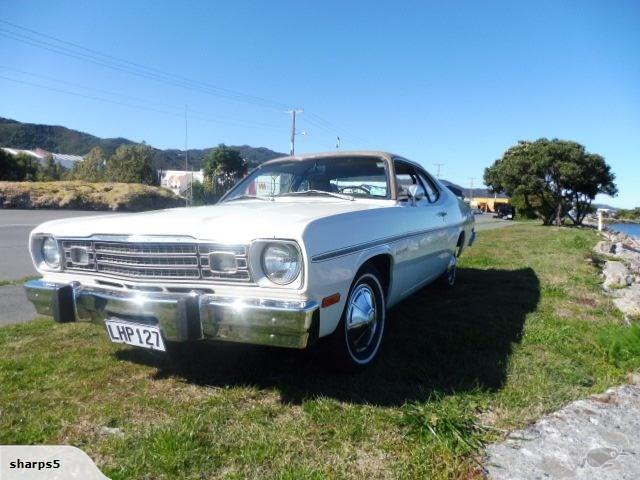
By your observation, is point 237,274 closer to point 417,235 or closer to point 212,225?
point 212,225

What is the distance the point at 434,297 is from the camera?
17.4 feet

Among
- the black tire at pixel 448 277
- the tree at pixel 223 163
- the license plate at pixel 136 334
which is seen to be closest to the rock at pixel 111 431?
→ the license plate at pixel 136 334

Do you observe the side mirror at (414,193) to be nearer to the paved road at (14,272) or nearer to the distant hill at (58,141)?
the paved road at (14,272)

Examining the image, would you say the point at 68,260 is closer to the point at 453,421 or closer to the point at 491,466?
the point at 453,421

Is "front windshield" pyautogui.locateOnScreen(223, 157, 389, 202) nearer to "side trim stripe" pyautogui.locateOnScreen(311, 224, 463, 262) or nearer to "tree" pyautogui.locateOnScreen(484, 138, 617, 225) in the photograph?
"side trim stripe" pyautogui.locateOnScreen(311, 224, 463, 262)

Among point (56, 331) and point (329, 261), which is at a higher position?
point (329, 261)

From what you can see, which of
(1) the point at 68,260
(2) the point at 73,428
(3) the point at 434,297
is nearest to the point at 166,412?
(2) the point at 73,428

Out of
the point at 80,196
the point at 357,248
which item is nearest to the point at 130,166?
the point at 80,196

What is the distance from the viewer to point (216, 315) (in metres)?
2.42

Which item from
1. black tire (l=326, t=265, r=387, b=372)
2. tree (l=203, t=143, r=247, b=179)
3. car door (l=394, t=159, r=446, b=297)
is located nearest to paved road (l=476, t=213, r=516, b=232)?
car door (l=394, t=159, r=446, b=297)

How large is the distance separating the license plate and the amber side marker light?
0.88 meters

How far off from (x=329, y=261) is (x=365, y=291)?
0.61 m

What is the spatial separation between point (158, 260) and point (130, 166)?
4313 centimetres

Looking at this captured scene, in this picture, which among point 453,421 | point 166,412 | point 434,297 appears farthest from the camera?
point 434,297
